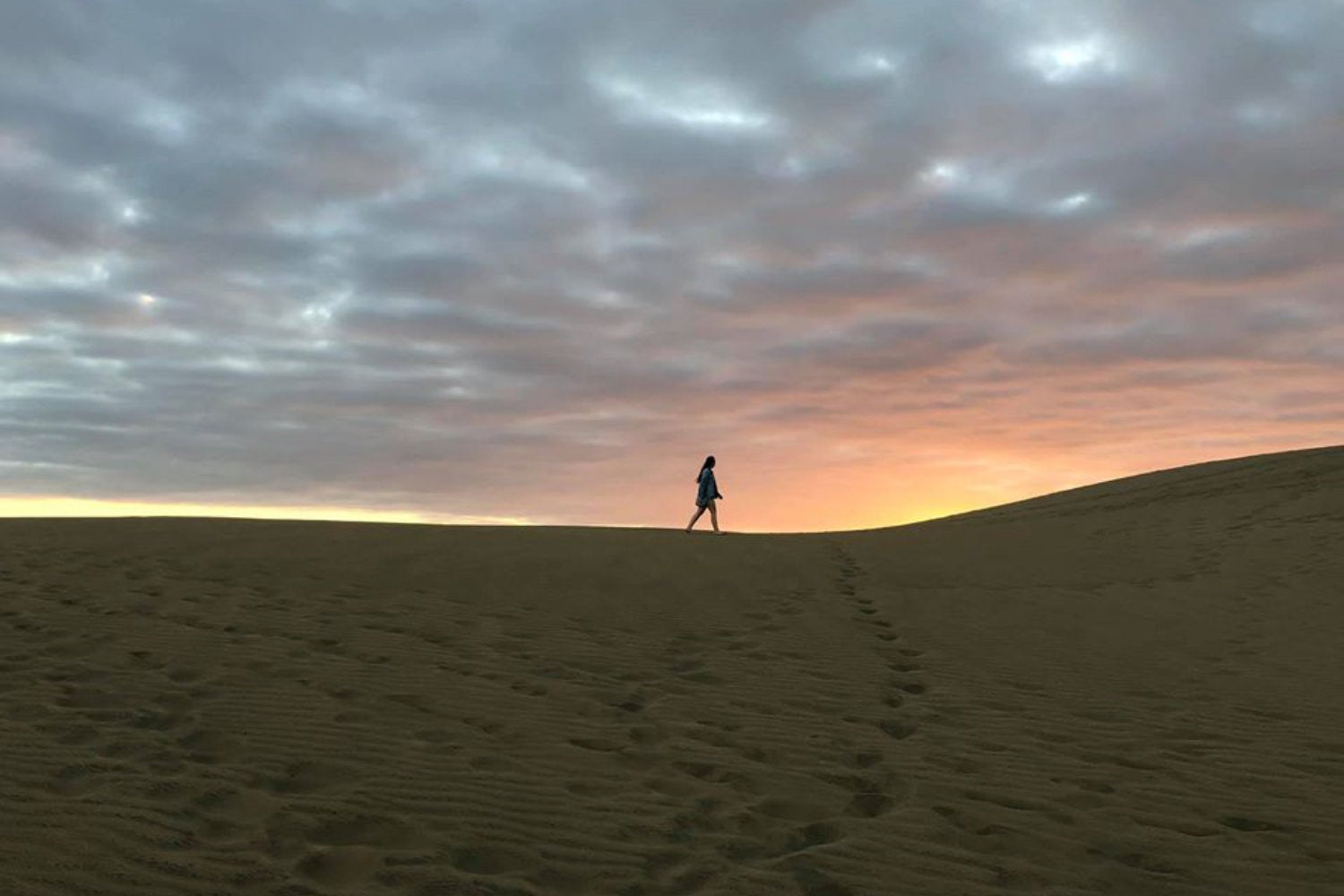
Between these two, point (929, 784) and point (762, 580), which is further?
point (762, 580)

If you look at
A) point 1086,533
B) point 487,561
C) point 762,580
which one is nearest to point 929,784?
point 762,580

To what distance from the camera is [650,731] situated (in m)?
6.80

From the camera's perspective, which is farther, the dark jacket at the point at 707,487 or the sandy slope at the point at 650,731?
the dark jacket at the point at 707,487

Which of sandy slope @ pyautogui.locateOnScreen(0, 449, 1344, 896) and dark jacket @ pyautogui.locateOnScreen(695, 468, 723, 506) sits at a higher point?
dark jacket @ pyautogui.locateOnScreen(695, 468, 723, 506)

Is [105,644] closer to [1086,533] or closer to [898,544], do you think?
[898,544]

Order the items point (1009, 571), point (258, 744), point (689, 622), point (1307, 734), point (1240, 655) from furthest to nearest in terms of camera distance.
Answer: point (1009, 571) → point (689, 622) → point (1240, 655) → point (1307, 734) → point (258, 744)

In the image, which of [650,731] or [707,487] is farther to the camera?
[707,487]

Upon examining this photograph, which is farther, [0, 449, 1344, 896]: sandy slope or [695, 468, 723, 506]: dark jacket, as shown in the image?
[695, 468, 723, 506]: dark jacket

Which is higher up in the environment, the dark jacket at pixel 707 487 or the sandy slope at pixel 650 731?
the dark jacket at pixel 707 487

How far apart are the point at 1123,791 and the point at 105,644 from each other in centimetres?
798

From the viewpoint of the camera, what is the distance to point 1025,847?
16.8ft

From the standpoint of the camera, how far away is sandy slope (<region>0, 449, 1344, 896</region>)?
4750 millimetres

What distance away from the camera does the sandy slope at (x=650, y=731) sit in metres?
4.75

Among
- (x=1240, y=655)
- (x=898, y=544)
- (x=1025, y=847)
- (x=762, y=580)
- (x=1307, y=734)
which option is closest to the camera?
(x=1025, y=847)
